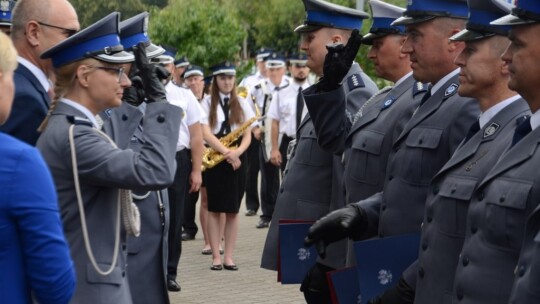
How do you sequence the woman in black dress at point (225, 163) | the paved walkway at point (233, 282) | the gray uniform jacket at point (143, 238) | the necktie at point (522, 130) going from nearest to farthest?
the necktie at point (522, 130) → the gray uniform jacket at point (143, 238) → the paved walkway at point (233, 282) → the woman in black dress at point (225, 163)

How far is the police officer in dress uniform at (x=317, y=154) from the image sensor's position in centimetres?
682

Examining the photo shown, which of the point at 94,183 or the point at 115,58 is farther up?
the point at 115,58

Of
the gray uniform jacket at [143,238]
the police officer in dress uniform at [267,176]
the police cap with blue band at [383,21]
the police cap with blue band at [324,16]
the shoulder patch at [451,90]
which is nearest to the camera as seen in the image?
the shoulder patch at [451,90]

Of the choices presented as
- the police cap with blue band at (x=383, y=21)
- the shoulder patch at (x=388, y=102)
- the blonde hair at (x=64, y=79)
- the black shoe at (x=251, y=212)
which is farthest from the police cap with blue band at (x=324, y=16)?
the black shoe at (x=251, y=212)

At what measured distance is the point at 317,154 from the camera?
6.87 m

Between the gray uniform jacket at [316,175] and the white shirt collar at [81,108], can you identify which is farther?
the gray uniform jacket at [316,175]

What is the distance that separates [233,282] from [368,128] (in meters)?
5.07

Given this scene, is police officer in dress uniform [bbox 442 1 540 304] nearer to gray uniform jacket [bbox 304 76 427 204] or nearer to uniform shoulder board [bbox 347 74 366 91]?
gray uniform jacket [bbox 304 76 427 204]

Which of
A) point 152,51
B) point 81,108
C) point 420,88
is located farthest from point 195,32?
point 81,108

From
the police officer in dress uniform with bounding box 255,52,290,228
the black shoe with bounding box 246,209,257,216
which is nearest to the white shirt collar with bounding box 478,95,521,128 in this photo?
the police officer in dress uniform with bounding box 255,52,290,228

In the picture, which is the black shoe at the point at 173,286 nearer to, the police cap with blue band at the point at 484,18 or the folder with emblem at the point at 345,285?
the folder with emblem at the point at 345,285

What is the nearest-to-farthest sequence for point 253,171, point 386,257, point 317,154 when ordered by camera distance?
point 386,257 < point 317,154 < point 253,171

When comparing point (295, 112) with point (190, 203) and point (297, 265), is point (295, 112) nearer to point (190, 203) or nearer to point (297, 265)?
point (190, 203)

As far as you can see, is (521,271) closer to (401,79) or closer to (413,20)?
(413,20)
